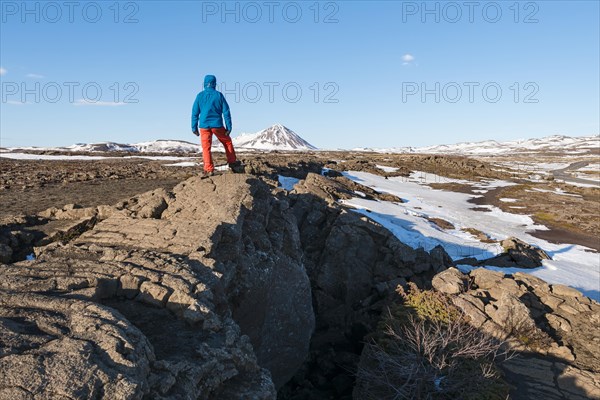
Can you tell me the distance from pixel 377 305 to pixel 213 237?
567 centimetres

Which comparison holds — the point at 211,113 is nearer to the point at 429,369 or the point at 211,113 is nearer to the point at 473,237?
the point at 429,369

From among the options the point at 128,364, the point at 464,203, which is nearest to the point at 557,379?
the point at 128,364

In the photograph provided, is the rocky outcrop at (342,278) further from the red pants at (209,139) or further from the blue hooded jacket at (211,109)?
the blue hooded jacket at (211,109)

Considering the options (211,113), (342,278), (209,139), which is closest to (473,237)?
(342,278)

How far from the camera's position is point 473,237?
2248 centimetres

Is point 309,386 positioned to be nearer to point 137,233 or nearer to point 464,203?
point 137,233

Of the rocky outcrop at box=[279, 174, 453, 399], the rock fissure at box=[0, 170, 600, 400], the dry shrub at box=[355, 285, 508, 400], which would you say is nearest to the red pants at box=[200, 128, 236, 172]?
the rock fissure at box=[0, 170, 600, 400]

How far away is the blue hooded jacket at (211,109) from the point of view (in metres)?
10.6

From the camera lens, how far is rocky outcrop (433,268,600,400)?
8.05 meters

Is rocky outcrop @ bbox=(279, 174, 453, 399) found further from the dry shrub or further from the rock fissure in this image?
the dry shrub

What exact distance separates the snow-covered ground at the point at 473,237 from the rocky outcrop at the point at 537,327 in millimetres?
4644

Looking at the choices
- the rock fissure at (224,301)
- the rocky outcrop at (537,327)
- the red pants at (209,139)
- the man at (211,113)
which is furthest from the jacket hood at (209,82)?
the rocky outcrop at (537,327)

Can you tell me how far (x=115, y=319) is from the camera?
160 inches

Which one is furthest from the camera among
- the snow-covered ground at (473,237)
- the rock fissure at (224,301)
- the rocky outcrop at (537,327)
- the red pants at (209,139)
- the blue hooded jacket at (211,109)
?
the snow-covered ground at (473,237)
